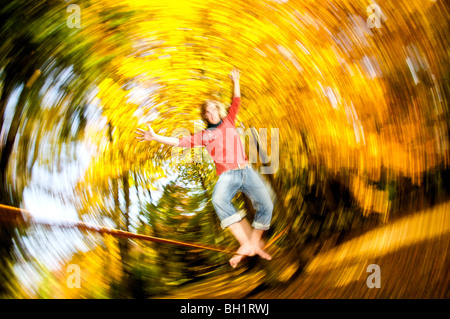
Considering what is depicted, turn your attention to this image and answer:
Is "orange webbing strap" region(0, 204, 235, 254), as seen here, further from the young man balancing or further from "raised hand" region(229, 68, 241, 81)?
"raised hand" region(229, 68, 241, 81)

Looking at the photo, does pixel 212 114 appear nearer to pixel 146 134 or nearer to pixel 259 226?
pixel 146 134

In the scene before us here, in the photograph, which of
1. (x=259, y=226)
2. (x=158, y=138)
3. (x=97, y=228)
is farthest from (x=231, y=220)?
(x=97, y=228)

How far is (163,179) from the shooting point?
95 cm

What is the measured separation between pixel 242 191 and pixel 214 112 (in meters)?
0.30

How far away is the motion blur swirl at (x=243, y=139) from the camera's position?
2.60 ft

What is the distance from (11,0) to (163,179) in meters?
0.75

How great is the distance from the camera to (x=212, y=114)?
87 centimetres

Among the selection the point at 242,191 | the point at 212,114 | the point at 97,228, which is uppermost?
the point at 212,114

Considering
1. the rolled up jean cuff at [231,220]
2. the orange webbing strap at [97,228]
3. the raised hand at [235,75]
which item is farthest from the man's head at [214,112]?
the orange webbing strap at [97,228]

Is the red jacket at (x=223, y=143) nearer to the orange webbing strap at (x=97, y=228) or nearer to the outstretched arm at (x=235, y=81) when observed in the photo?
the outstretched arm at (x=235, y=81)

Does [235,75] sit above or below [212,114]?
above

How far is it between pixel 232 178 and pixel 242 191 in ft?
0.21

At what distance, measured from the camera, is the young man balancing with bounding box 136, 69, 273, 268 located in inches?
33.5
